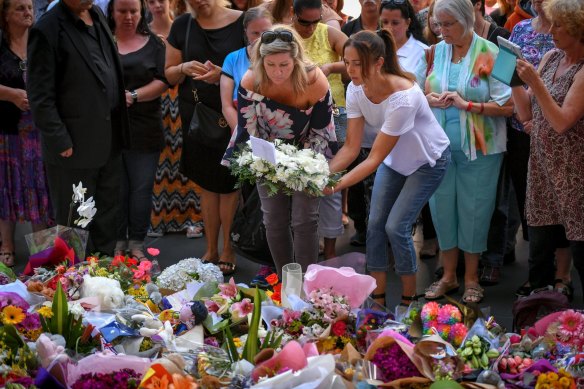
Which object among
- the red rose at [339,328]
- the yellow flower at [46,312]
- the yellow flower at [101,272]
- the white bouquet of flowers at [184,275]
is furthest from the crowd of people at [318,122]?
the red rose at [339,328]

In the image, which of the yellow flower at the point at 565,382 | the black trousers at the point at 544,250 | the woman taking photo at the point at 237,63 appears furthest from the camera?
the woman taking photo at the point at 237,63

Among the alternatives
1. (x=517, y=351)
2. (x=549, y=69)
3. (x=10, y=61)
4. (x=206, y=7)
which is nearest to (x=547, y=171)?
(x=549, y=69)

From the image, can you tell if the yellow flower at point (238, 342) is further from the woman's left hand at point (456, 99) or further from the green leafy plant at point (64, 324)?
the woman's left hand at point (456, 99)

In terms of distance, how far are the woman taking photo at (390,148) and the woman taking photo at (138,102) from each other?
1630mm

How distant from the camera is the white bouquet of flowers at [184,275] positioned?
358 cm

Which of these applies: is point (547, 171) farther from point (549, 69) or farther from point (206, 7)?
point (206, 7)

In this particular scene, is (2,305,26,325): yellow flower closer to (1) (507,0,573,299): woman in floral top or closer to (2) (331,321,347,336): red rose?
(2) (331,321,347,336): red rose

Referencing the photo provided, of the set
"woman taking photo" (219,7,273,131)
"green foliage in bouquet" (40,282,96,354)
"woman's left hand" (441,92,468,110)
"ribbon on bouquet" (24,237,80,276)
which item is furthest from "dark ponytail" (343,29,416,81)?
"green foliage in bouquet" (40,282,96,354)

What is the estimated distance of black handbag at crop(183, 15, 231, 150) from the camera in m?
5.27

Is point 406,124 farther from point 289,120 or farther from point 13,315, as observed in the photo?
point 13,315

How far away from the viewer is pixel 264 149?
3.90m

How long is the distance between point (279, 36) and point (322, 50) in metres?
1.26

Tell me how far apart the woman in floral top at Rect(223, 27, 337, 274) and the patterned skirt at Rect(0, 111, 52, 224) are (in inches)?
68.6

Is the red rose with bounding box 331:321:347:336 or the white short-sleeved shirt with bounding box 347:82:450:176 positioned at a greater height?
the white short-sleeved shirt with bounding box 347:82:450:176
